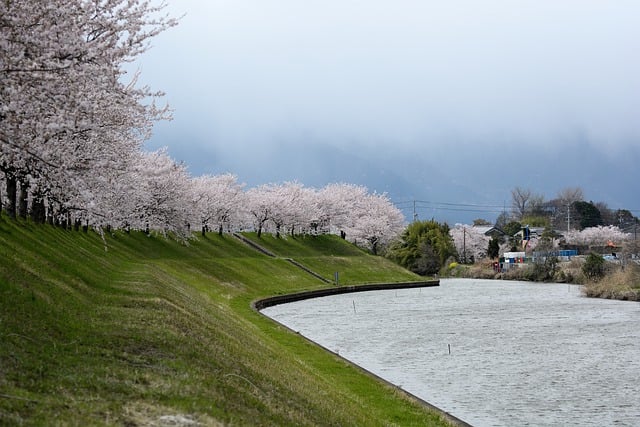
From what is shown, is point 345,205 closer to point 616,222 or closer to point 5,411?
point 616,222

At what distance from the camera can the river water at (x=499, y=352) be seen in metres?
20.3

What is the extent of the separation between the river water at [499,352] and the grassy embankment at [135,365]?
3.03 meters

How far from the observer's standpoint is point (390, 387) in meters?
20.1

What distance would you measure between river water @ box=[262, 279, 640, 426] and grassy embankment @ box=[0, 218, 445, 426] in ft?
9.95

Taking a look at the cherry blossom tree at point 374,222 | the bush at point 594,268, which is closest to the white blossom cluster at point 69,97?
the bush at point 594,268

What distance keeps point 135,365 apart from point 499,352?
70.7ft

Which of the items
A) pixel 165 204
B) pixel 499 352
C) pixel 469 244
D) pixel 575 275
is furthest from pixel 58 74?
pixel 469 244

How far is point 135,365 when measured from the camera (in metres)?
12.0

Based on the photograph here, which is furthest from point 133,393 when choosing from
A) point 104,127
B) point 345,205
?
point 345,205

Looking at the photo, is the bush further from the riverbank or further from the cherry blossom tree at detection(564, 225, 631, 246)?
the cherry blossom tree at detection(564, 225, 631, 246)

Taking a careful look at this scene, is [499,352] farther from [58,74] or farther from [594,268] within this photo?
[594,268]

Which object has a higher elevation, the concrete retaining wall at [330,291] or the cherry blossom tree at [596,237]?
the cherry blossom tree at [596,237]

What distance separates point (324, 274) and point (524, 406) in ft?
195

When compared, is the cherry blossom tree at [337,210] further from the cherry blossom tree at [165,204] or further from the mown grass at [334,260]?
the cherry blossom tree at [165,204]
